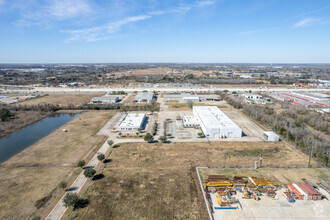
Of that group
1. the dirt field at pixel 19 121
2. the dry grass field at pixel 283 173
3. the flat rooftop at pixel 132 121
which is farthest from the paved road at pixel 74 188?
the dirt field at pixel 19 121

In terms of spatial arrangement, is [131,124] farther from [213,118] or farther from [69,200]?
[69,200]

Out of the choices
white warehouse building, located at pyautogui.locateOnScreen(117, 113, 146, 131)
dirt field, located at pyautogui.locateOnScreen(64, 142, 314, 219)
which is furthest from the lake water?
dirt field, located at pyautogui.locateOnScreen(64, 142, 314, 219)

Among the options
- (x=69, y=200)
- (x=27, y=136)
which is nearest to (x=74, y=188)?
(x=69, y=200)

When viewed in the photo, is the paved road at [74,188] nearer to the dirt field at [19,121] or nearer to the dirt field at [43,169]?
the dirt field at [43,169]

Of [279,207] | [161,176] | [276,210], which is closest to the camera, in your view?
[276,210]

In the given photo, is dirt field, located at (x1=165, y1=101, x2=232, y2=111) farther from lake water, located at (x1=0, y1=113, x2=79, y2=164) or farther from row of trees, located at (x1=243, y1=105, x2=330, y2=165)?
lake water, located at (x1=0, y1=113, x2=79, y2=164)

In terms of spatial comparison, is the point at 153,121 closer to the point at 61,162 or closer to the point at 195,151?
the point at 195,151

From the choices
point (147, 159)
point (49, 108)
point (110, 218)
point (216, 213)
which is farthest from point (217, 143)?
point (49, 108)
